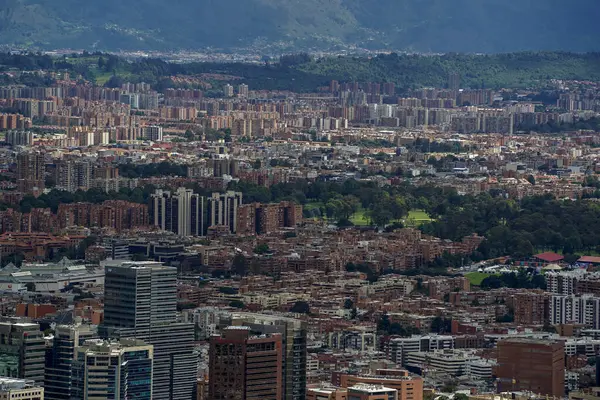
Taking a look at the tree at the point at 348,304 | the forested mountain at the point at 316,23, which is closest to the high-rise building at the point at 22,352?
the tree at the point at 348,304

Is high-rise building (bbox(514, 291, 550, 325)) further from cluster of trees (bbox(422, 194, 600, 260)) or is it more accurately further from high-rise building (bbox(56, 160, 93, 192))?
high-rise building (bbox(56, 160, 93, 192))

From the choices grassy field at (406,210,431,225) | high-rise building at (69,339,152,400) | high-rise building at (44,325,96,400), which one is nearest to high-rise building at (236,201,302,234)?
grassy field at (406,210,431,225)

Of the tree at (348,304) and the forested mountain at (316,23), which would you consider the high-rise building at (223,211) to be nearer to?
the tree at (348,304)

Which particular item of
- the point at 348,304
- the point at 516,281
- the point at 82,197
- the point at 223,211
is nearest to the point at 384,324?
the point at 348,304

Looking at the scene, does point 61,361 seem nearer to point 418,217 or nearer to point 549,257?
point 549,257

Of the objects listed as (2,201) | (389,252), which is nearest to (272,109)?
(2,201)

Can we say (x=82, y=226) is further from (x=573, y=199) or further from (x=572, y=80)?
(x=572, y=80)
